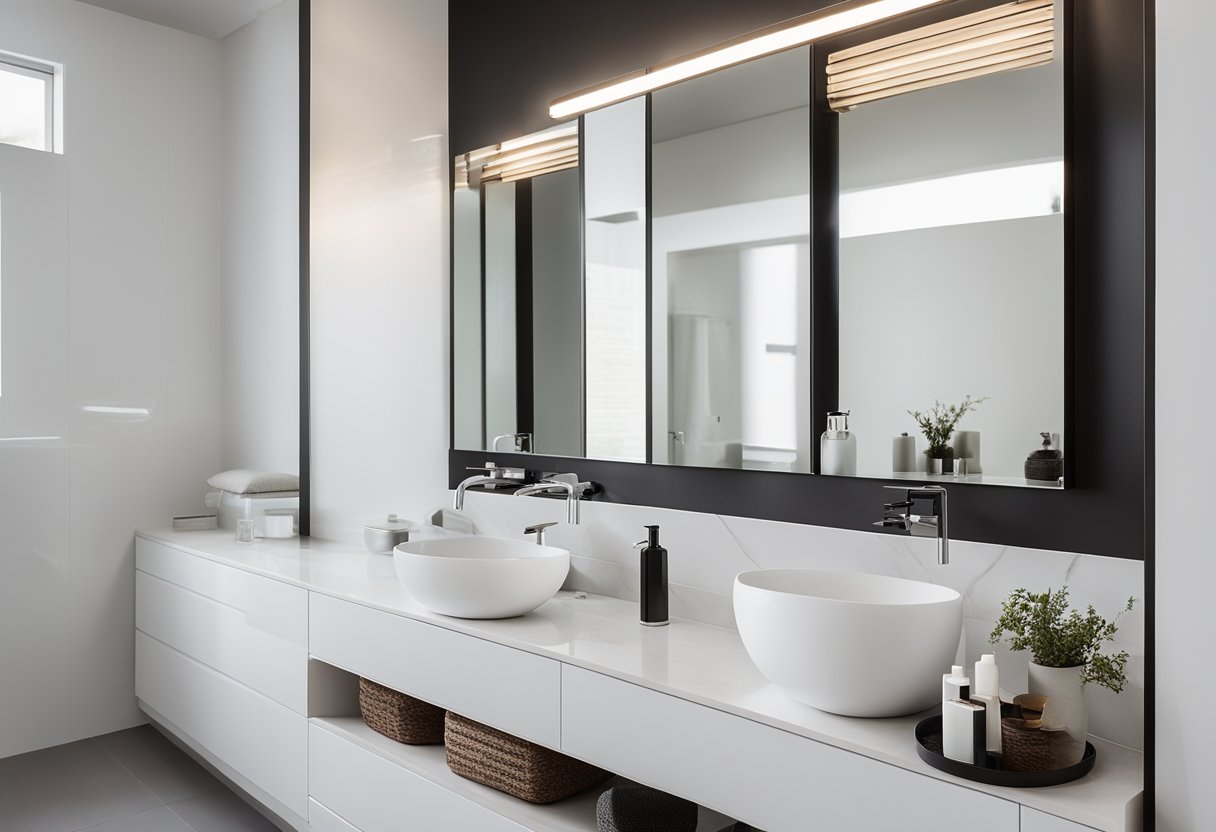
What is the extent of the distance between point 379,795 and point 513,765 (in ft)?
1.72

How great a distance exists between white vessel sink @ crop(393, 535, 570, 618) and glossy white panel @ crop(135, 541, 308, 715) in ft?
2.04

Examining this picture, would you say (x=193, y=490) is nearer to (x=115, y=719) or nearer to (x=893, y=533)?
(x=115, y=719)

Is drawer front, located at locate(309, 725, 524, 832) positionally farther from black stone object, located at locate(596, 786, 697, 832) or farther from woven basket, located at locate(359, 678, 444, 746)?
black stone object, located at locate(596, 786, 697, 832)

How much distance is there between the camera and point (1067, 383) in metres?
1.53

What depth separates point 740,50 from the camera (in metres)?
1.98

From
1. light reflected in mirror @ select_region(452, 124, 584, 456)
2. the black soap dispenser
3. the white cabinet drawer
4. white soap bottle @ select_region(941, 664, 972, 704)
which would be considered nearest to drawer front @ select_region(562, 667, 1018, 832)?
white soap bottle @ select_region(941, 664, 972, 704)

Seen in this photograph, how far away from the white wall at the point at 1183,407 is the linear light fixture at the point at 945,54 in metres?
0.49

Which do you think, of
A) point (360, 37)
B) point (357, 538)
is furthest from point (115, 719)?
point (360, 37)

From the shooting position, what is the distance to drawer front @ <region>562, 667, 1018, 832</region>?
1.22m

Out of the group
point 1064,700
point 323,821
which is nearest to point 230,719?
point 323,821

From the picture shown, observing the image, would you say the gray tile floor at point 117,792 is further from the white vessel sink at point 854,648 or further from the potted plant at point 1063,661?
the potted plant at point 1063,661

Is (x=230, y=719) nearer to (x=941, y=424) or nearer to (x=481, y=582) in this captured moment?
(x=481, y=582)

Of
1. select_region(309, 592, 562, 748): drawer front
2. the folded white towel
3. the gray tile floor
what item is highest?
the folded white towel

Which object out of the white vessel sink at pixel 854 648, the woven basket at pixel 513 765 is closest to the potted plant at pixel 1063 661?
the white vessel sink at pixel 854 648
